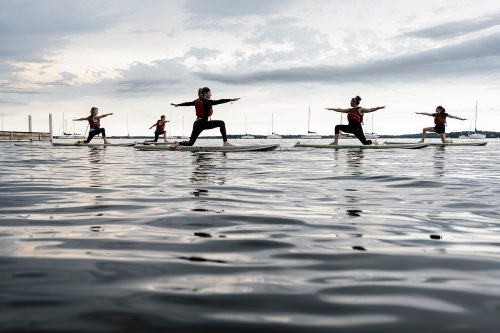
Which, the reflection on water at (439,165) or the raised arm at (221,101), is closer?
the reflection on water at (439,165)

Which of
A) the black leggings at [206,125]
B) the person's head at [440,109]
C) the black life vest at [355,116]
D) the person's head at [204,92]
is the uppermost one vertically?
the person's head at [204,92]

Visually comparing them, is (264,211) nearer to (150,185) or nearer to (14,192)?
(150,185)

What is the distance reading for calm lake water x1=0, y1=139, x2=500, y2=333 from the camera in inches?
66.8

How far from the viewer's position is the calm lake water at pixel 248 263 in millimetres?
1696

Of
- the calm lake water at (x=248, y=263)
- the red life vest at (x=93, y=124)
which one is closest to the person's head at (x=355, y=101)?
the red life vest at (x=93, y=124)

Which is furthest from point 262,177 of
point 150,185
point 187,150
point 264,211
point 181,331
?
point 187,150

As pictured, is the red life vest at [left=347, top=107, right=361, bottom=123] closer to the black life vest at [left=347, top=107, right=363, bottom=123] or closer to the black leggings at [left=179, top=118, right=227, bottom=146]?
the black life vest at [left=347, top=107, right=363, bottom=123]

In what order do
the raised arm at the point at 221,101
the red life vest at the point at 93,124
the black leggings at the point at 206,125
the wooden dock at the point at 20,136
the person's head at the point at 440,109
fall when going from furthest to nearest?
the wooden dock at the point at 20,136, the person's head at the point at 440,109, the red life vest at the point at 93,124, the black leggings at the point at 206,125, the raised arm at the point at 221,101

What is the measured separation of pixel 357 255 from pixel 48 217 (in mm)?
2598

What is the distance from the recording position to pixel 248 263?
245 cm

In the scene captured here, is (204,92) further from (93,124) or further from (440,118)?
(440,118)

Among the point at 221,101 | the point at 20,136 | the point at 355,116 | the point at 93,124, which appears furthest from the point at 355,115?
the point at 20,136

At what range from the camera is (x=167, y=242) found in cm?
295

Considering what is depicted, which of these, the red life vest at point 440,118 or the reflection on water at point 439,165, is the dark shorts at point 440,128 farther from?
the reflection on water at point 439,165
